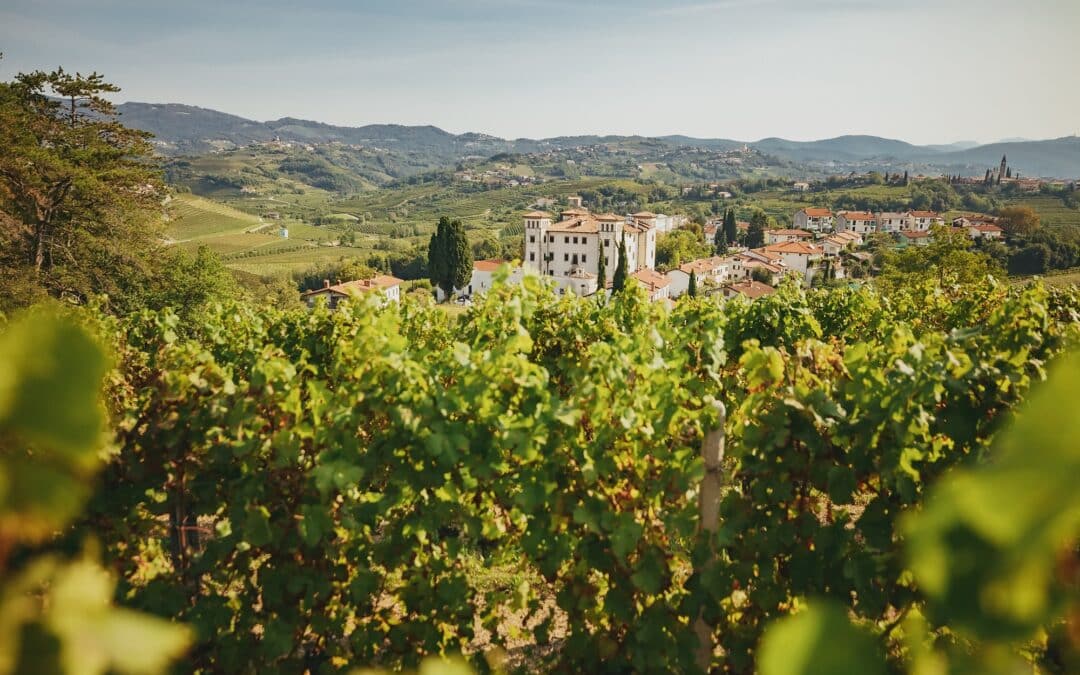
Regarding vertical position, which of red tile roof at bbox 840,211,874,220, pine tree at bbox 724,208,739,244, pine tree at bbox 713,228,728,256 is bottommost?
pine tree at bbox 713,228,728,256

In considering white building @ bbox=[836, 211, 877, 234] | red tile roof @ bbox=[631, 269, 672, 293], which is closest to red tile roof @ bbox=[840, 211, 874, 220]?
white building @ bbox=[836, 211, 877, 234]

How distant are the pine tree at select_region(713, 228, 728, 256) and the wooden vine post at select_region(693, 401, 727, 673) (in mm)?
104383

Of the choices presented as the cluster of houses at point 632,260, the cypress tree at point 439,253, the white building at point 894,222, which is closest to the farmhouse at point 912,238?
the white building at point 894,222

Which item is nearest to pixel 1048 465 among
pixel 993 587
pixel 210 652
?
pixel 993 587

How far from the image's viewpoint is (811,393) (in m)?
3.31

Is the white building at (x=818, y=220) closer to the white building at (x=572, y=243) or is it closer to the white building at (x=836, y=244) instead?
the white building at (x=836, y=244)

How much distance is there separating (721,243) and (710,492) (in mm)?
109635

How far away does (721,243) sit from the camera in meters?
107

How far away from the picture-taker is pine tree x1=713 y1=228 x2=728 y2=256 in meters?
104

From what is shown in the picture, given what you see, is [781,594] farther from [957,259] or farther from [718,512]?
[957,259]

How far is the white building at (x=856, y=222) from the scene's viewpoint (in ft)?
400

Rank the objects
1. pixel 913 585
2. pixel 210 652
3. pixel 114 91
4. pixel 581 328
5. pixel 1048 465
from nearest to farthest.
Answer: pixel 1048 465 → pixel 913 585 → pixel 210 652 → pixel 581 328 → pixel 114 91

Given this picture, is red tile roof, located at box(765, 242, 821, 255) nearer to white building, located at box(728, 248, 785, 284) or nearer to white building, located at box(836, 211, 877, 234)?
white building, located at box(728, 248, 785, 284)

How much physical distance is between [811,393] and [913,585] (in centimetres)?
109
